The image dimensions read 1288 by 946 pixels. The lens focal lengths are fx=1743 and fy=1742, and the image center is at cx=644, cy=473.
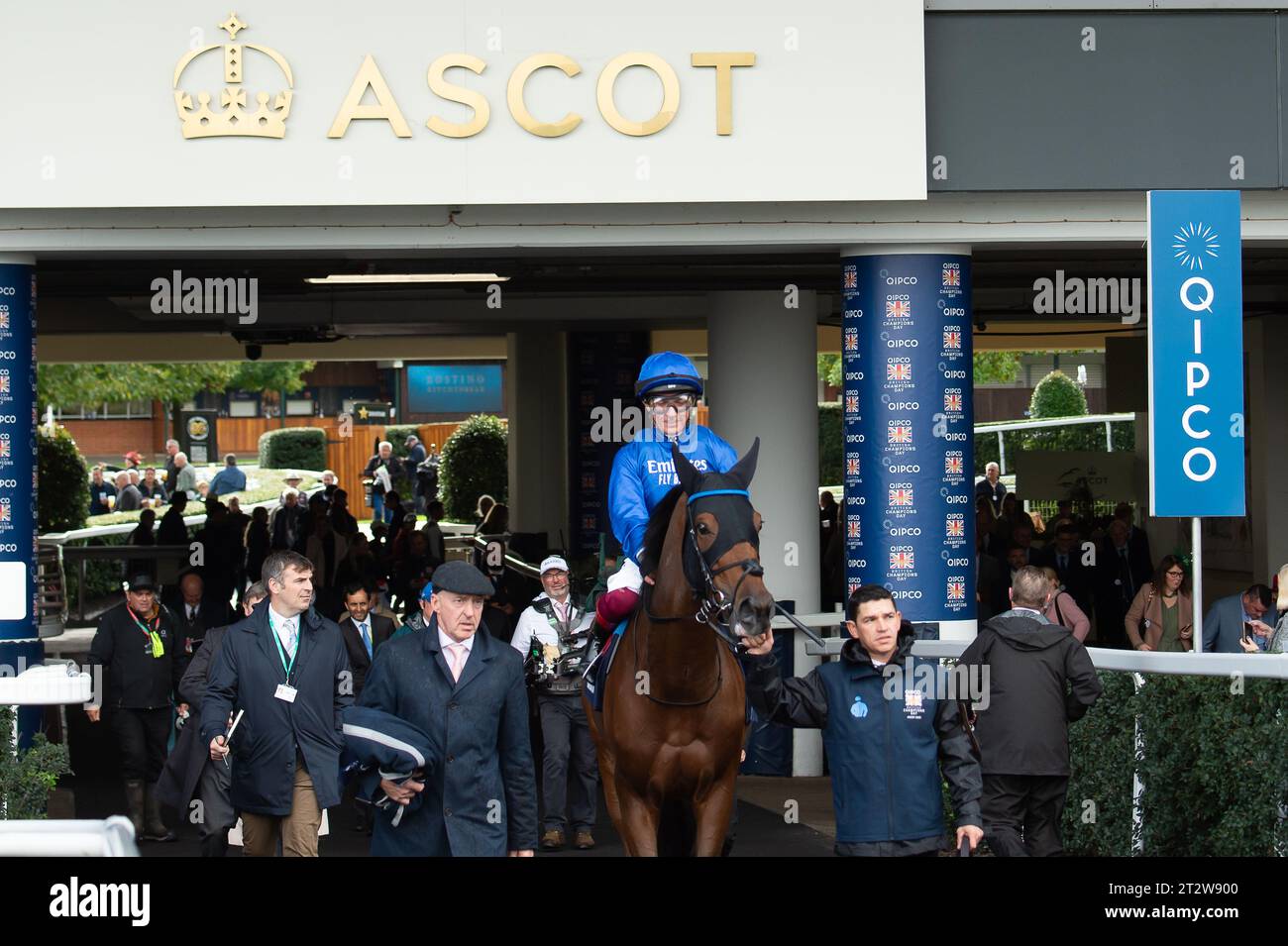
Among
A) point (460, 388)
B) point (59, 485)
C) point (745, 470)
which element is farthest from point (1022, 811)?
point (460, 388)

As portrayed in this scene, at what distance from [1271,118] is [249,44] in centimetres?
649

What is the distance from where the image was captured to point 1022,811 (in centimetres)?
781

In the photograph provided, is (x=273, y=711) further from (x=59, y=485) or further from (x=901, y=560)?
(x=59, y=485)

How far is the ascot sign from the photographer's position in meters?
11.0

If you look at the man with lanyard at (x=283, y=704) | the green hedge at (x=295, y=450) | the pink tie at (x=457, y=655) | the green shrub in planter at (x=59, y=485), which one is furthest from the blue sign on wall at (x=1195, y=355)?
the green hedge at (x=295, y=450)

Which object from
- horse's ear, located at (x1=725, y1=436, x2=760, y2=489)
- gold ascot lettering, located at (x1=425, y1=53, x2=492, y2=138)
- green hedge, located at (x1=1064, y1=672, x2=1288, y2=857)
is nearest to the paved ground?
green hedge, located at (x1=1064, y1=672, x2=1288, y2=857)

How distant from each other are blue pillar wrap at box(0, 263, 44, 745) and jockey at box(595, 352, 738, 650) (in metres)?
4.95

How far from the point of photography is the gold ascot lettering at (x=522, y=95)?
11.0 m

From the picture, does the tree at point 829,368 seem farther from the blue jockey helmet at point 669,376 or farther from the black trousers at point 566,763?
the blue jockey helmet at point 669,376

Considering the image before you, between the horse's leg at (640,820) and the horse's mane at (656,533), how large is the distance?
97 centimetres

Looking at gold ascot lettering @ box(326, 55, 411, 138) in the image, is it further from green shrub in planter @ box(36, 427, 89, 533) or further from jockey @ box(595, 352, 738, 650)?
green shrub in planter @ box(36, 427, 89, 533)
